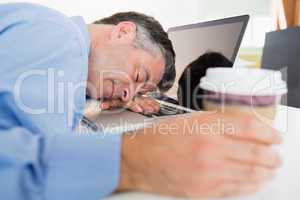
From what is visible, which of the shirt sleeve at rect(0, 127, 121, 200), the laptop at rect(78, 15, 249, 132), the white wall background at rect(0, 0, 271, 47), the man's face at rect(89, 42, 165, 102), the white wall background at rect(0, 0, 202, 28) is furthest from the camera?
the white wall background at rect(0, 0, 271, 47)

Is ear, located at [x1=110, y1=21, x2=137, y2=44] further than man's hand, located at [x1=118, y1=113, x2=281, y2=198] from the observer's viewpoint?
Yes

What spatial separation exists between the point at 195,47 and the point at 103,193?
869 mm

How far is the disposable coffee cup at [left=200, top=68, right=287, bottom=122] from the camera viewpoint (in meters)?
0.35

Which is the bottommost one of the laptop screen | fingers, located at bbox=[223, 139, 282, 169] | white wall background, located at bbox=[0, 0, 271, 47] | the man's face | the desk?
the desk

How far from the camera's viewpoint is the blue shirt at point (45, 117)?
33cm

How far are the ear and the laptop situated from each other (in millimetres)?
215

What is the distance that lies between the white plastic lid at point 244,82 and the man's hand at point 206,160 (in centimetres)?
3

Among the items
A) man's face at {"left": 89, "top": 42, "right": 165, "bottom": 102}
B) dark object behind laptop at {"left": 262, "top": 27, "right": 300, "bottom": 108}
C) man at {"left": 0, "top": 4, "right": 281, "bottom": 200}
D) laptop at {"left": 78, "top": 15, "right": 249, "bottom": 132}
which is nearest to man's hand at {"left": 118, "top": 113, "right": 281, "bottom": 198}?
man at {"left": 0, "top": 4, "right": 281, "bottom": 200}

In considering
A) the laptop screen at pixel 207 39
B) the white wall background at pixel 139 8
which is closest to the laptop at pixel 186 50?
the laptop screen at pixel 207 39

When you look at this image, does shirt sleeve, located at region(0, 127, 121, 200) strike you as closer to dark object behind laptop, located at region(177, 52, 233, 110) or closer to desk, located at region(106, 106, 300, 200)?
desk, located at region(106, 106, 300, 200)

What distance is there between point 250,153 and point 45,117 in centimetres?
29

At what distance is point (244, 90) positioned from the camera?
34 centimetres

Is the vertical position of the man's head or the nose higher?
the man's head

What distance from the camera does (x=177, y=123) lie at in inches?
15.6
